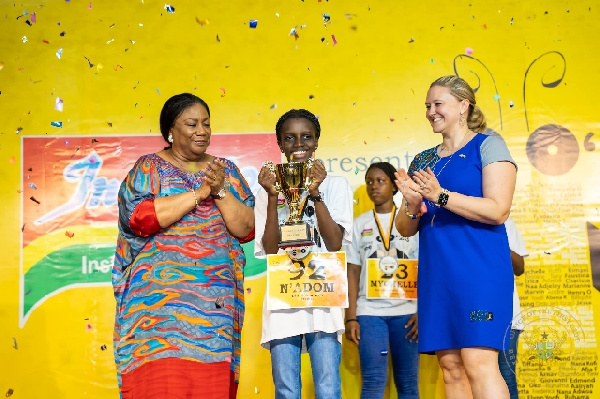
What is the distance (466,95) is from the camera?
2.90 m

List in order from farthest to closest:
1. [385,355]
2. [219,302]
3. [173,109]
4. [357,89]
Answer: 1. [357,89]
2. [385,355]
3. [173,109]
4. [219,302]

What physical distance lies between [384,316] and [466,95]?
1790 millimetres

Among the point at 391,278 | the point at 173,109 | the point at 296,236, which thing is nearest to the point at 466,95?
the point at 296,236

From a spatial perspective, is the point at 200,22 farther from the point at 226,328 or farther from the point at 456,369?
the point at 456,369

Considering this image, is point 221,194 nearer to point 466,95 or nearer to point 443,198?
point 443,198

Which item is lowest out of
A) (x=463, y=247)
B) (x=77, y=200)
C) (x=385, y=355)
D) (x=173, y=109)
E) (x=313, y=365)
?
(x=385, y=355)

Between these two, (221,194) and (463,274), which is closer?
(463,274)

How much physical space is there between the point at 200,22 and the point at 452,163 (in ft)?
9.22

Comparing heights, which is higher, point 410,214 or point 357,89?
point 357,89

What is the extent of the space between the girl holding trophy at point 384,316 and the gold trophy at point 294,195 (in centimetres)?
141

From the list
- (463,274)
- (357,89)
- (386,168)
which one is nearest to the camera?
(463,274)

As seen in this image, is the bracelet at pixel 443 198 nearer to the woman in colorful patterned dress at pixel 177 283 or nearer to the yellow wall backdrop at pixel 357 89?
the woman in colorful patterned dress at pixel 177 283

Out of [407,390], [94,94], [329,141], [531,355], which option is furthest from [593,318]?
[94,94]

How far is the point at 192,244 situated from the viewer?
2.93 m
